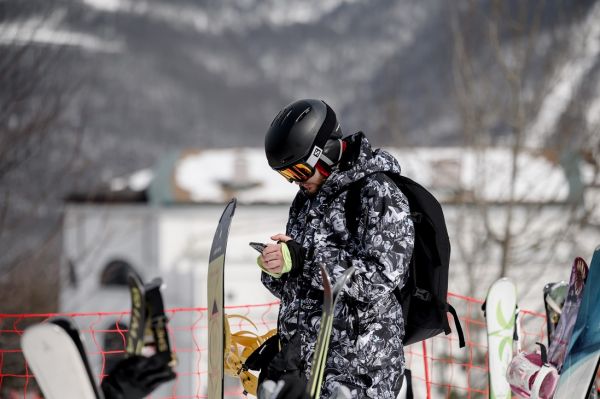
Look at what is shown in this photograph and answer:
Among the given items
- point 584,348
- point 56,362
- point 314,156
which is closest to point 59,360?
point 56,362

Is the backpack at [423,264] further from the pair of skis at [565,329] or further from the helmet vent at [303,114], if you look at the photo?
the pair of skis at [565,329]

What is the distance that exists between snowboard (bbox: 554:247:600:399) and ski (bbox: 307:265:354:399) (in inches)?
37.4

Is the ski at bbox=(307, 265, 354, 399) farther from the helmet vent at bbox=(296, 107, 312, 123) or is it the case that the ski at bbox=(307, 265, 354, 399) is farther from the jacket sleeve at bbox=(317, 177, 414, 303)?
the helmet vent at bbox=(296, 107, 312, 123)

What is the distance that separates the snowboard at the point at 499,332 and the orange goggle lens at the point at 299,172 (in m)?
1.21

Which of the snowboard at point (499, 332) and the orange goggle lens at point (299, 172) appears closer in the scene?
the orange goggle lens at point (299, 172)

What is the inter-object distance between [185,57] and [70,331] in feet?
451

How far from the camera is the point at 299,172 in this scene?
2.92 meters

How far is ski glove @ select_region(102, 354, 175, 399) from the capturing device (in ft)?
7.85

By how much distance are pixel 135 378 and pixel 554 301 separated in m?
1.96

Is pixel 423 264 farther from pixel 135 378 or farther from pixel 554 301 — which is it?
pixel 135 378

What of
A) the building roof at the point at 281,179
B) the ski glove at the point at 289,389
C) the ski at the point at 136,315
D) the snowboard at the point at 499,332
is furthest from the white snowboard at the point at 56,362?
the building roof at the point at 281,179

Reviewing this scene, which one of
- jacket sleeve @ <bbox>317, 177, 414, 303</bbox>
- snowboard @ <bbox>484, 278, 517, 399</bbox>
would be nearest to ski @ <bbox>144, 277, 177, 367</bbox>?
jacket sleeve @ <bbox>317, 177, 414, 303</bbox>

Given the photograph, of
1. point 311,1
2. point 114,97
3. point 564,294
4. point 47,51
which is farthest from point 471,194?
point 311,1

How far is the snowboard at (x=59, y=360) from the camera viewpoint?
2324 millimetres
